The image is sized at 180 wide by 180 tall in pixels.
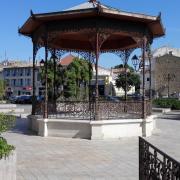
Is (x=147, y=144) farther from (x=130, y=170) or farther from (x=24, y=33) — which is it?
(x=24, y=33)

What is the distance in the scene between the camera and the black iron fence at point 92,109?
1608cm

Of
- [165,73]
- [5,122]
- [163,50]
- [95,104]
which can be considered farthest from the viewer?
[163,50]

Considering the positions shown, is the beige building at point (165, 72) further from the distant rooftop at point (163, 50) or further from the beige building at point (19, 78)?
the beige building at point (19, 78)

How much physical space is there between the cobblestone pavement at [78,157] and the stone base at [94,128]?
0.47 meters

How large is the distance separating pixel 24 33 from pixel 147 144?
558 inches

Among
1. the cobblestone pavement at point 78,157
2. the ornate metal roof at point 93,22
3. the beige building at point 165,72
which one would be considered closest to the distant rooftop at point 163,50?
the beige building at point 165,72

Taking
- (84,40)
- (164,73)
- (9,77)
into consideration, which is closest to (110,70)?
(164,73)

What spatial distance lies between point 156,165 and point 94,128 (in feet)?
32.7

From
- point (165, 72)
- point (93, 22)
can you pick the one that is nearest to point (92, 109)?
point (93, 22)

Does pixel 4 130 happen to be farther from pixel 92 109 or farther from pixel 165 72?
pixel 165 72

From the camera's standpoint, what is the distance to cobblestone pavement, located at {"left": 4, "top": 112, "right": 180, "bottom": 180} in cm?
905

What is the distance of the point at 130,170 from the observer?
9586mm

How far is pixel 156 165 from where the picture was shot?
5457 millimetres

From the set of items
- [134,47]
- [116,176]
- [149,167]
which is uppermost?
[134,47]
